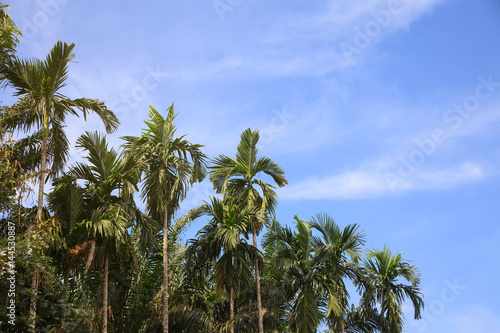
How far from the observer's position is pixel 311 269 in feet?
60.5

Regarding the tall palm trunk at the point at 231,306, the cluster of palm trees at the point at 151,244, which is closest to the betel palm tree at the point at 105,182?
the cluster of palm trees at the point at 151,244

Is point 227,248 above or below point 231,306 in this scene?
above

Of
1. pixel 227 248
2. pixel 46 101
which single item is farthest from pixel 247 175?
pixel 46 101

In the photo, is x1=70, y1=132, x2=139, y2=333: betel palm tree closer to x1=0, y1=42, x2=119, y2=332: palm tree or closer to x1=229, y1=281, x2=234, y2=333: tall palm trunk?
x1=0, y1=42, x2=119, y2=332: palm tree

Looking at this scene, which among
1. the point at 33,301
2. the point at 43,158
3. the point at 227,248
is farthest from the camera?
the point at 227,248

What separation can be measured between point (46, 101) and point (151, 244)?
5549mm

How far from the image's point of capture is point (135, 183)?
1597 centimetres

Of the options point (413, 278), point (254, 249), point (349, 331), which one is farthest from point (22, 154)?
point (413, 278)

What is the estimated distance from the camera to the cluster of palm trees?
13.6 m

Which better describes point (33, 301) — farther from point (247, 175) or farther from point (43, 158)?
point (247, 175)

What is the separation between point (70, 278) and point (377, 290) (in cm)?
1248

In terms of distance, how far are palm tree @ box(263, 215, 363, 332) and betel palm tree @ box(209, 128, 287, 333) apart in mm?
1398

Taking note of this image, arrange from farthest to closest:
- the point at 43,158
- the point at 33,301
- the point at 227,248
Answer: the point at 227,248 < the point at 43,158 < the point at 33,301

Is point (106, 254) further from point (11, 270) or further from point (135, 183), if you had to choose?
point (11, 270)
